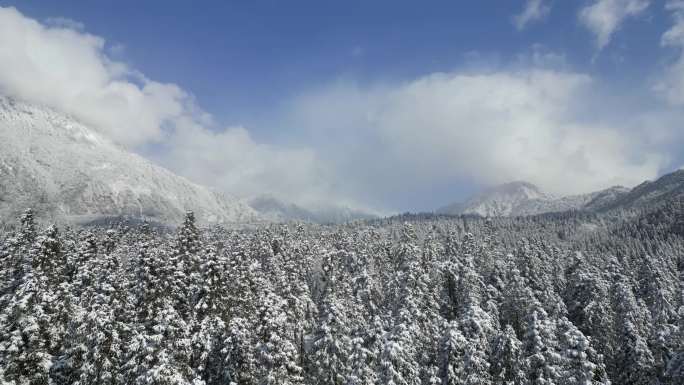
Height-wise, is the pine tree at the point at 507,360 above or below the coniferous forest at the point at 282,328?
below

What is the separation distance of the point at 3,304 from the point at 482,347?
153 ft

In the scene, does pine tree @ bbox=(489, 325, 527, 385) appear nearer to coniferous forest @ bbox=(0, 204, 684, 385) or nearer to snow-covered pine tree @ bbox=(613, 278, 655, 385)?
coniferous forest @ bbox=(0, 204, 684, 385)

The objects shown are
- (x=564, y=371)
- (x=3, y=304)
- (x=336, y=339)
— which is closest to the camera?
(x=564, y=371)

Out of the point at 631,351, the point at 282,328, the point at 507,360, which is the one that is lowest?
the point at 631,351

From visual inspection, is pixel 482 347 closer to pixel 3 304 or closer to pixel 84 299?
pixel 84 299

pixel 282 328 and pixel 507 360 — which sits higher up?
pixel 282 328

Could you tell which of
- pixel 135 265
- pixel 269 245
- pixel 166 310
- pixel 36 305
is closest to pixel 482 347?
pixel 166 310

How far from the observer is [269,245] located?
86.8 metres

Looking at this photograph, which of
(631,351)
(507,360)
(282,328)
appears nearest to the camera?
(282,328)

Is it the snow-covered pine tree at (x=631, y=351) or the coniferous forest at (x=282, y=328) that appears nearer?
the coniferous forest at (x=282, y=328)

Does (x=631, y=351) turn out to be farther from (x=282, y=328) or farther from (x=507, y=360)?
(x=282, y=328)

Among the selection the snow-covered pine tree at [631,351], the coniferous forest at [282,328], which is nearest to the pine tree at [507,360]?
the coniferous forest at [282,328]

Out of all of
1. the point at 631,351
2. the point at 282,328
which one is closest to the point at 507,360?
the point at 631,351

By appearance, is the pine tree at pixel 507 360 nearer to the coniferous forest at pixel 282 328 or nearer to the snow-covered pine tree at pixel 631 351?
the coniferous forest at pixel 282 328
